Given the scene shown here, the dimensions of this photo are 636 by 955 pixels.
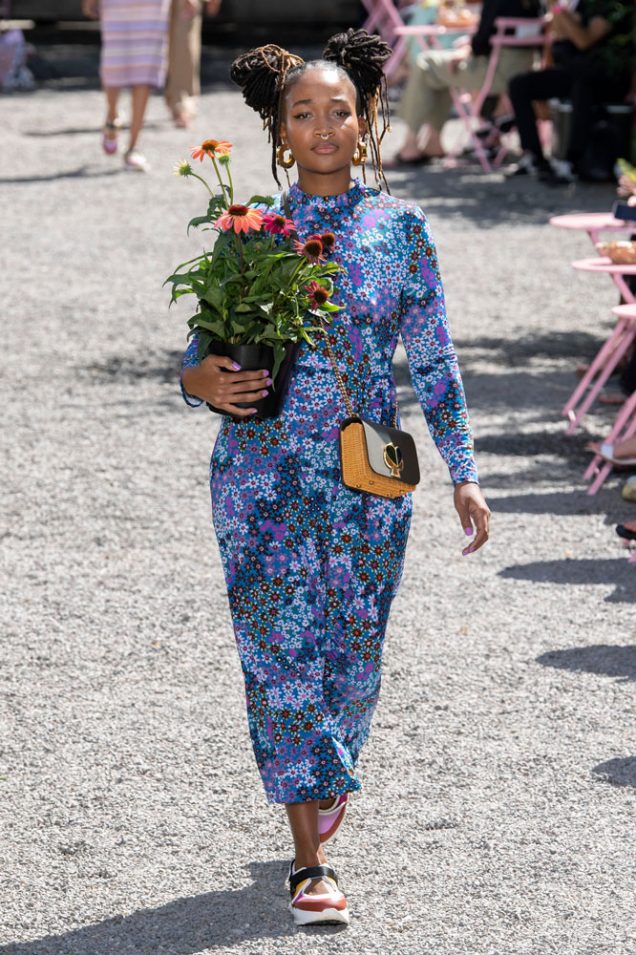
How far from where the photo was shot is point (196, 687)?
492cm

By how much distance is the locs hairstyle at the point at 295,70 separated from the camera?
3.70 metres

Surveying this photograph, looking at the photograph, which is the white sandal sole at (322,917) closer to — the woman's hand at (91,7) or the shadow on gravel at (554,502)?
the shadow on gravel at (554,502)

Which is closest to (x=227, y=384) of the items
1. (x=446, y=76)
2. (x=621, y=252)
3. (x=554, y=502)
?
(x=554, y=502)

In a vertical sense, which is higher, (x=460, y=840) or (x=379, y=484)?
(x=379, y=484)

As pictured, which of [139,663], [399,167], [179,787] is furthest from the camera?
[399,167]

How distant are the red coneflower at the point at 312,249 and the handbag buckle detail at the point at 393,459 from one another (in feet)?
1.31

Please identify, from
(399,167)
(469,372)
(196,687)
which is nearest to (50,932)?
(196,687)

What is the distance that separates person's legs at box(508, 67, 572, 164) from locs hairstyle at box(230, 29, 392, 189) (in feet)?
34.6

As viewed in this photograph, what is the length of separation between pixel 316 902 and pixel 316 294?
1.25 metres

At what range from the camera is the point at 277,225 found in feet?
11.6

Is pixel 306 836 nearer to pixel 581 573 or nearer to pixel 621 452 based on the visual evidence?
pixel 581 573

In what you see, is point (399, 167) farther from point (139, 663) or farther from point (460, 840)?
point (460, 840)

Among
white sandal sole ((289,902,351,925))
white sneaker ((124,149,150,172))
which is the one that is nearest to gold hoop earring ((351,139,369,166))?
white sandal sole ((289,902,351,925))

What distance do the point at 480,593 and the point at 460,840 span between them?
5.77 ft
